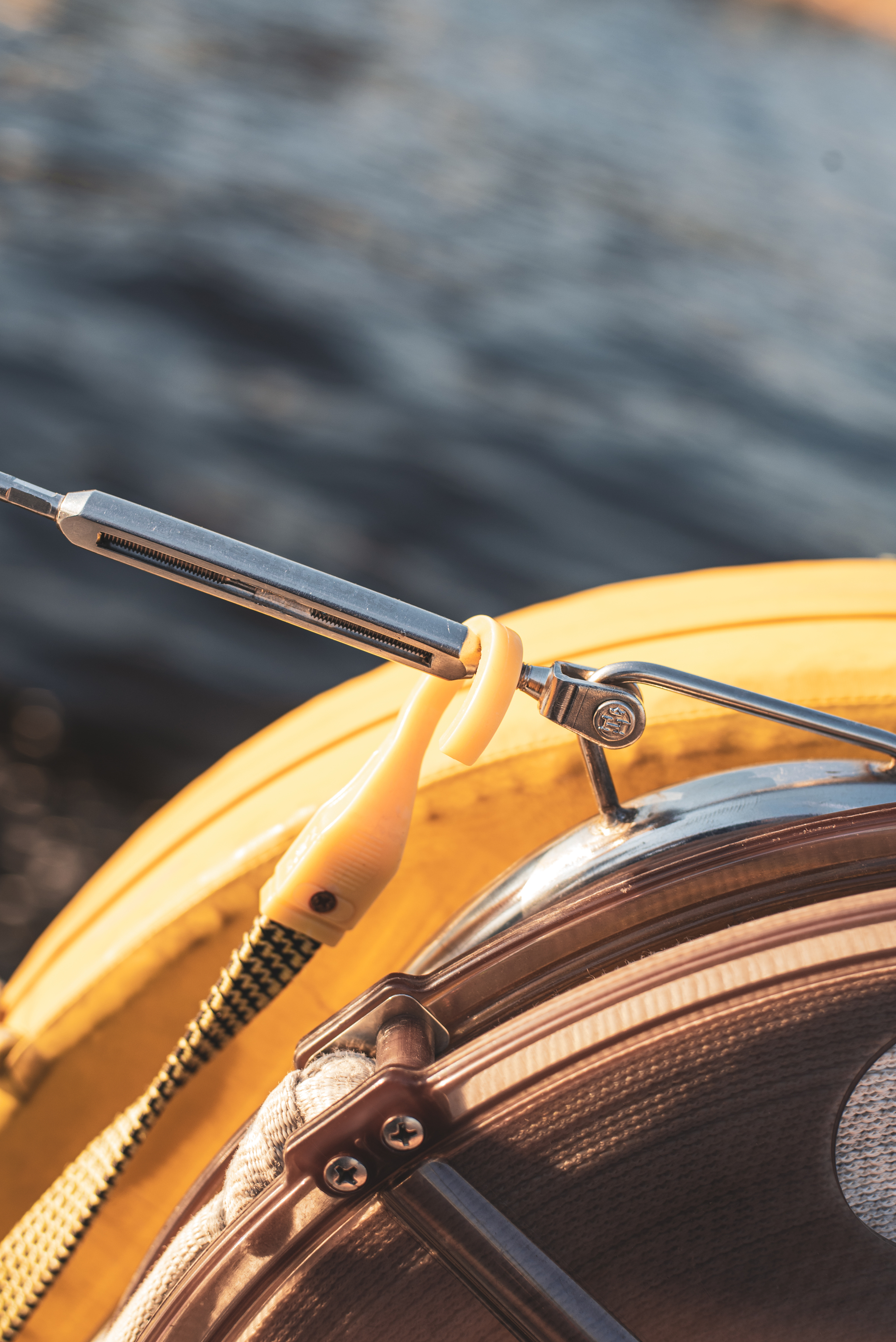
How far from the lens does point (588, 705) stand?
0.59m

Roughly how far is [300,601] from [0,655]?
8.05ft

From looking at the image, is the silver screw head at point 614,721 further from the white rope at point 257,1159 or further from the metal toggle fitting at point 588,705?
the white rope at point 257,1159

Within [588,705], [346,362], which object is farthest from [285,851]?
[346,362]

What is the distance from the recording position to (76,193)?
16.5ft

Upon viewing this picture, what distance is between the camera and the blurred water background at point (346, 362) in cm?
285

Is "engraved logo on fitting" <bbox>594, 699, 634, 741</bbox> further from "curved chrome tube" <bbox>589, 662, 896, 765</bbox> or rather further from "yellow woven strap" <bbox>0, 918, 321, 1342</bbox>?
"yellow woven strap" <bbox>0, 918, 321, 1342</bbox>

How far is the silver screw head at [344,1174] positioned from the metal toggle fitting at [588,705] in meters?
0.24

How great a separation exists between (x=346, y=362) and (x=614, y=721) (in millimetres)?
4002

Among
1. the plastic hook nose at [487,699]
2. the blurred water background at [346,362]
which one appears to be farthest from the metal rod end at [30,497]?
the blurred water background at [346,362]

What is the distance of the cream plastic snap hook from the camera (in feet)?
2.17

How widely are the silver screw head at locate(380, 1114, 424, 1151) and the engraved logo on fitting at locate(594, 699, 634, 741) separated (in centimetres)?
22

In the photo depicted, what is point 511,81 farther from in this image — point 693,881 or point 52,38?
point 693,881

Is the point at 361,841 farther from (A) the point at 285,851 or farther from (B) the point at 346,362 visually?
(B) the point at 346,362

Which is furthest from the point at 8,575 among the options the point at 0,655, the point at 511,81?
the point at 511,81
